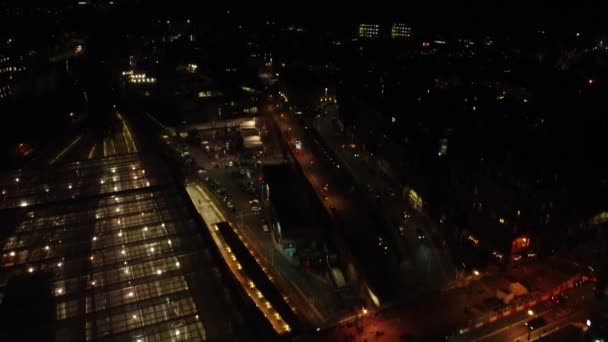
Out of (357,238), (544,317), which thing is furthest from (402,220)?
(544,317)

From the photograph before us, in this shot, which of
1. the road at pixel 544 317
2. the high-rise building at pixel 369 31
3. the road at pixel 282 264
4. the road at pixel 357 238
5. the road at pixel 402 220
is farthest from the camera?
the high-rise building at pixel 369 31

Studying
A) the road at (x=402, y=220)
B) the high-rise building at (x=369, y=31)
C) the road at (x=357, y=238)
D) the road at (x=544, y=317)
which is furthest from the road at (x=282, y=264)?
the high-rise building at (x=369, y=31)

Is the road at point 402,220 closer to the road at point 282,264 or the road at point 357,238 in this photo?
the road at point 357,238

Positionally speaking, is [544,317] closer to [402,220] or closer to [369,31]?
[402,220]

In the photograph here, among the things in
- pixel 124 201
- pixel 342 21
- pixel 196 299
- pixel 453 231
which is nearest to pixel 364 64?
pixel 342 21

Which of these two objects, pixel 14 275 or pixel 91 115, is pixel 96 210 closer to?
pixel 14 275

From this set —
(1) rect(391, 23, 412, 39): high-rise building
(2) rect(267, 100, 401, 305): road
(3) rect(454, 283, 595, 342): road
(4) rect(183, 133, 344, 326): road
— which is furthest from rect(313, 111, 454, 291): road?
(1) rect(391, 23, 412, 39): high-rise building
